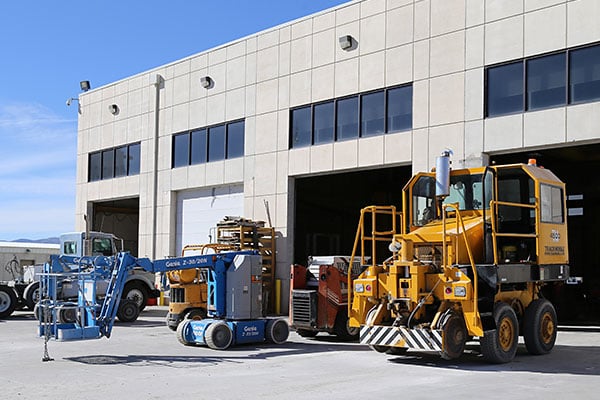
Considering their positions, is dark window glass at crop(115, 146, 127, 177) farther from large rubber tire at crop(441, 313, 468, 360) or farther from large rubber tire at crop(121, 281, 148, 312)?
large rubber tire at crop(441, 313, 468, 360)

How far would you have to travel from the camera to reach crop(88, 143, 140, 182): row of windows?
33250 mm

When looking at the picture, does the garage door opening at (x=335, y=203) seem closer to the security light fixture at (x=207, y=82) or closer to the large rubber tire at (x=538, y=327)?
the security light fixture at (x=207, y=82)

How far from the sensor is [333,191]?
97.4 feet

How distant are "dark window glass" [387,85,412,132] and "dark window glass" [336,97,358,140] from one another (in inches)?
52.1

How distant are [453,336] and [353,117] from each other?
38.7 feet

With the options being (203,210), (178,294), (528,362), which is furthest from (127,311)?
(528,362)

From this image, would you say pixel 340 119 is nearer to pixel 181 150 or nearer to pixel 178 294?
pixel 178 294

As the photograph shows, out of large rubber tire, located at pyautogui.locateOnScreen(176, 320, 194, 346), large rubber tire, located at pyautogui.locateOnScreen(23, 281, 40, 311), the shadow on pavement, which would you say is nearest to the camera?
the shadow on pavement

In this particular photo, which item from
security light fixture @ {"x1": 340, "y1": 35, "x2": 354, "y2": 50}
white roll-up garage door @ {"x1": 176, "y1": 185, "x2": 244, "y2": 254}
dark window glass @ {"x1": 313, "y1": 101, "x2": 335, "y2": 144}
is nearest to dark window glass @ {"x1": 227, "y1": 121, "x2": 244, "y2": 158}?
white roll-up garage door @ {"x1": 176, "y1": 185, "x2": 244, "y2": 254}

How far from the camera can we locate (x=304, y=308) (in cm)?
1734

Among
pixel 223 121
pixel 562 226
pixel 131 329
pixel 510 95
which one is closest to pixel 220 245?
→ pixel 131 329

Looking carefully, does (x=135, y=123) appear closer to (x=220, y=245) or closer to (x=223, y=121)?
(x=223, y=121)

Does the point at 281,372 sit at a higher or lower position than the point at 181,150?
lower

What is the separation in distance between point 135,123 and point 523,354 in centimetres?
2233
